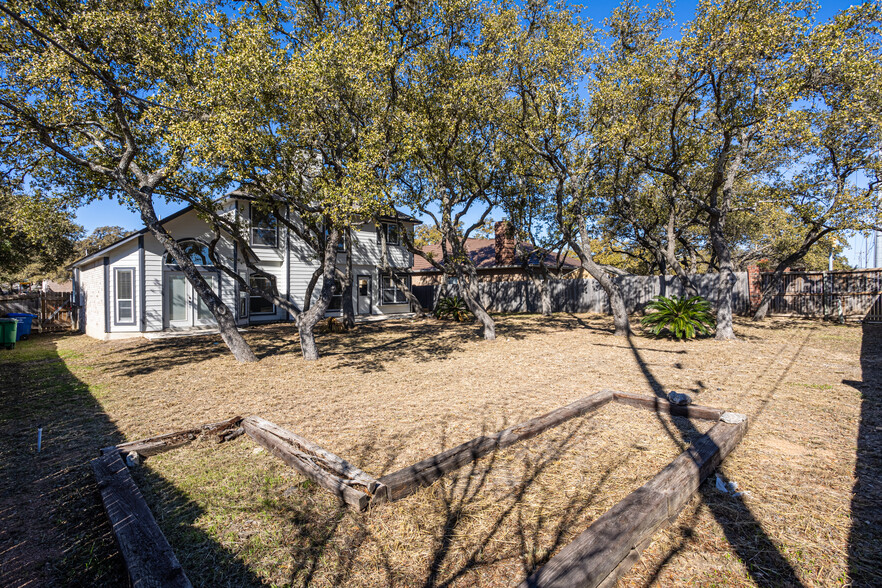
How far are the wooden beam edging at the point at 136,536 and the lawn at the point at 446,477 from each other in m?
0.20

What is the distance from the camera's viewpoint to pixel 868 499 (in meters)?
3.10

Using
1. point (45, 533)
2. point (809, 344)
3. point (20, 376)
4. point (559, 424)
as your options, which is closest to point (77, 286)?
point (20, 376)

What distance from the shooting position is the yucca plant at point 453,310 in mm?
19016

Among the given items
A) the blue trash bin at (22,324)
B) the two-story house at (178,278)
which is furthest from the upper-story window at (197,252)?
the blue trash bin at (22,324)

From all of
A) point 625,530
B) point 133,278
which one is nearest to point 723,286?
point 625,530

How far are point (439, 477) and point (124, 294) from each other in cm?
1612

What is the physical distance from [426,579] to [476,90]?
35.9 feet

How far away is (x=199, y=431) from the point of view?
4.63 meters

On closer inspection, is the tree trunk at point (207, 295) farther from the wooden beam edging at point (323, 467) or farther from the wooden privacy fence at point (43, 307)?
the wooden privacy fence at point (43, 307)

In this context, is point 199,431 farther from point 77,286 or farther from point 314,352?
point 77,286

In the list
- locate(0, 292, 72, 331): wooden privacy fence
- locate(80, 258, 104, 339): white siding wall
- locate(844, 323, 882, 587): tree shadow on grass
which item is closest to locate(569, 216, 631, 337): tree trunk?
locate(844, 323, 882, 587): tree shadow on grass

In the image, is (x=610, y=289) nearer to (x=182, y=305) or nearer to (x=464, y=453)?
(x=464, y=453)

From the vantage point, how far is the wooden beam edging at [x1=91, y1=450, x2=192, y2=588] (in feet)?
7.05

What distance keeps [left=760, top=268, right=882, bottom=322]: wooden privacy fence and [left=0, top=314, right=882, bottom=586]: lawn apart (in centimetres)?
904
